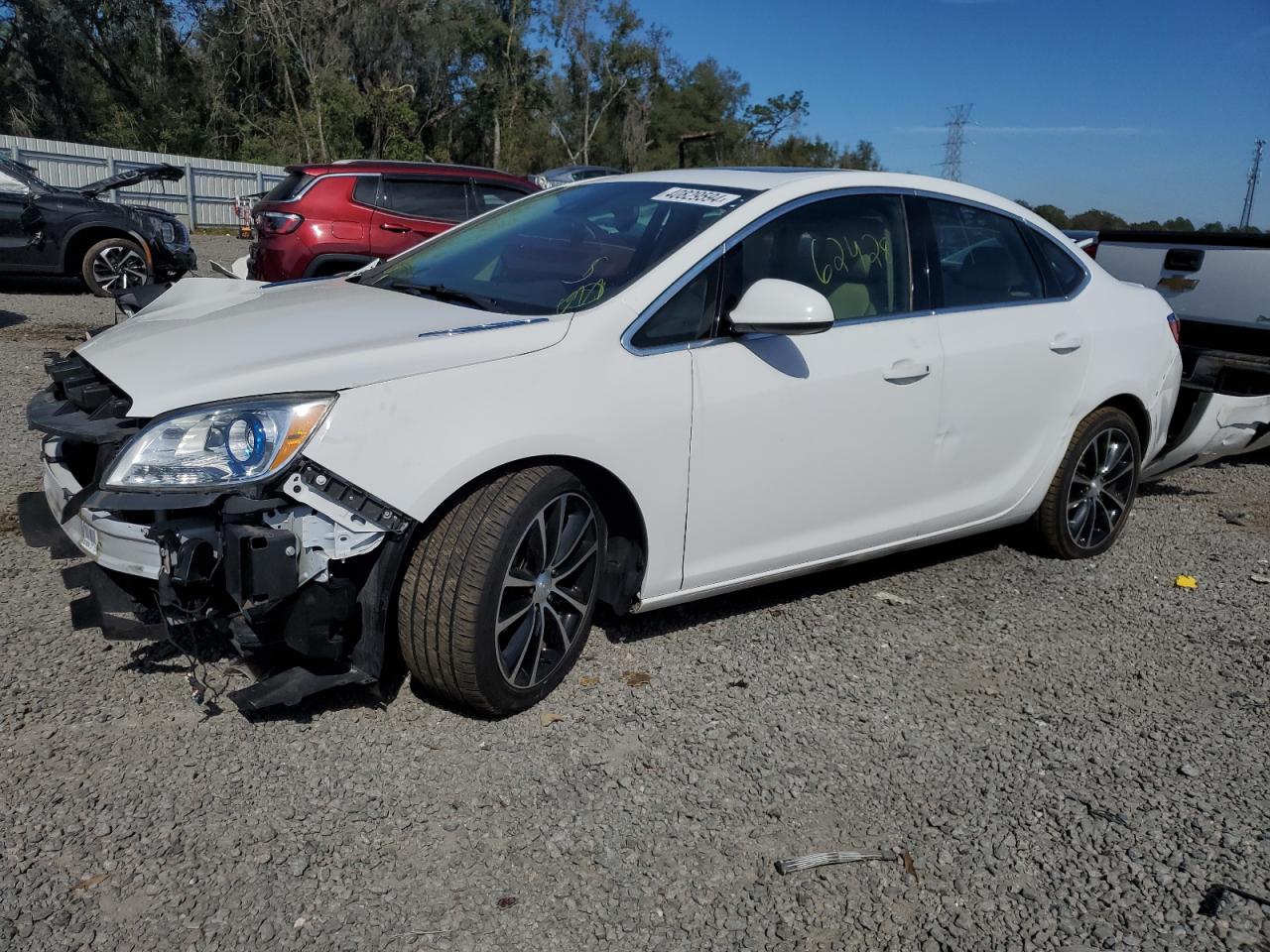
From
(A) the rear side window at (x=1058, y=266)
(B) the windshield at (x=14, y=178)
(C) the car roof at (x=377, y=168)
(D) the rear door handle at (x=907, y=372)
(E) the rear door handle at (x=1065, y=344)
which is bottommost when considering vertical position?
(D) the rear door handle at (x=907, y=372)

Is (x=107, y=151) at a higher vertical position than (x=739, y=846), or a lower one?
higher

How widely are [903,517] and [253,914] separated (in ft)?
8.97

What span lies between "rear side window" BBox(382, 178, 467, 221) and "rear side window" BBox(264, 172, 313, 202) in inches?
31.0

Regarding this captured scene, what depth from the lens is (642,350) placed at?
3352mm

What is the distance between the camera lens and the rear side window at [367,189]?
1045 centimetres

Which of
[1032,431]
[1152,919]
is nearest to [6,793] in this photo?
[1152,919]

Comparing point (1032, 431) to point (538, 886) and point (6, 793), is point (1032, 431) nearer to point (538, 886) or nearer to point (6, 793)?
point (538, 886)

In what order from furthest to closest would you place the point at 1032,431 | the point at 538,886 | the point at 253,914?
the point at 1032,431 → the point at 538,886 → the point at 253,914

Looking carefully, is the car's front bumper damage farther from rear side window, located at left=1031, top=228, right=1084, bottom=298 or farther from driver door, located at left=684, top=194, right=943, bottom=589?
rear side window, located at left=1031, top=228, right=1084, bottom=298

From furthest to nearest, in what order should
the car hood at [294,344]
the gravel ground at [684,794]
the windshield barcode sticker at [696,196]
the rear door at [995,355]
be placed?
the rear door at [995,355] → the windshield barcode sticker at [696,196] → the car hood at [294,344] → the gravel ground at [684,794]

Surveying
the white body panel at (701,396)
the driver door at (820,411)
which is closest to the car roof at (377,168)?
the white body panel at (701,396)

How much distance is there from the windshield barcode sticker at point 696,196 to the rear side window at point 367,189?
7.17 meters

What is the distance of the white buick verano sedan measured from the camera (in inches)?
111

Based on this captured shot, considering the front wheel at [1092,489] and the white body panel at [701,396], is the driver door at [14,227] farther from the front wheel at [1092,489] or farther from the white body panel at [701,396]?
the front wheel at [1092,489]
